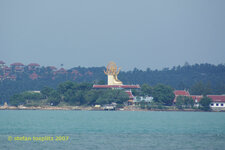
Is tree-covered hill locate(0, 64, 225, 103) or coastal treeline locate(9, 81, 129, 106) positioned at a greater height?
tree-covered hill locate(0, 64, 225, 103)

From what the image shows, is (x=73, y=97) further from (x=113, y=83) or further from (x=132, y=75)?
(x=132, y=75)

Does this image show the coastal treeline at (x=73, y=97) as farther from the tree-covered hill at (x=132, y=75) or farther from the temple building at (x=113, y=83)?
the tree-covered hill at (x=132, y=75)

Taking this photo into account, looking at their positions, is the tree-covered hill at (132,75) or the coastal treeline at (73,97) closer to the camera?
the coastal treeline at (73,97)

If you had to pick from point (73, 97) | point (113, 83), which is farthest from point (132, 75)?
point (73, 97)

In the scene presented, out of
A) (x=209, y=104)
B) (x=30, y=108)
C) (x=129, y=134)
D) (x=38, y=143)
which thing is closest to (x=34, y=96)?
(x=30, y=108)

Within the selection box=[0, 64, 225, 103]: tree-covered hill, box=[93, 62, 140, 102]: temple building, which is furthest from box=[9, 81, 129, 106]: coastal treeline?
box=[0, 64, 225, 103]: tree-covered hill

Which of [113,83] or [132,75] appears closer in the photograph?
[113,83]

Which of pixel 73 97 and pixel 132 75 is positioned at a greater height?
pixel 132 75

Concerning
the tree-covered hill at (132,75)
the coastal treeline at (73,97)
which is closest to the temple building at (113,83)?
the coastal treeline at (73,97)

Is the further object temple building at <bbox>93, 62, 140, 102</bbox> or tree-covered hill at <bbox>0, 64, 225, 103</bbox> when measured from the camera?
tree-covered hill at <bbox>0, 64, 225, 103</bbox>

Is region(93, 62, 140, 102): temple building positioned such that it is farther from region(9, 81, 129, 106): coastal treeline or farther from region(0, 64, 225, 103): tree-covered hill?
region(0, 64, 225, 103): tree-covered hill

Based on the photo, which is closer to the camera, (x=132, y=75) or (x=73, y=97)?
(x=73, y=97)

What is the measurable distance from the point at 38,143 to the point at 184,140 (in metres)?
9.57

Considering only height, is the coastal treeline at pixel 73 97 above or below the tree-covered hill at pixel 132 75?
below
